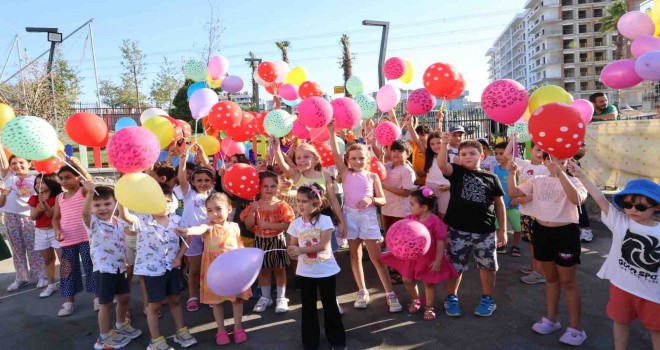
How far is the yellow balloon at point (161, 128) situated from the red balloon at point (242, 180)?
0.84 meters

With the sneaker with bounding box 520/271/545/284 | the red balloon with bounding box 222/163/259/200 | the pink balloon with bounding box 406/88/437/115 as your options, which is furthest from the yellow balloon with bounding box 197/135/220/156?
the sneaker with bounding box 520/271/545/284

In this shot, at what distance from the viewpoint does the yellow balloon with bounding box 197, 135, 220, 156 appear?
5059 millimetres

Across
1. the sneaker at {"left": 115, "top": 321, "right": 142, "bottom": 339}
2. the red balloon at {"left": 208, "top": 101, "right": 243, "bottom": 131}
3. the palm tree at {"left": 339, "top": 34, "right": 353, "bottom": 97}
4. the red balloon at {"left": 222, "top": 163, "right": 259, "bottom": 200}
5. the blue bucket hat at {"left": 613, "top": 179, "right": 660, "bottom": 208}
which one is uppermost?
the palm tree at {"left": 339, "top": 34, "right": 353, "bottom": 97}

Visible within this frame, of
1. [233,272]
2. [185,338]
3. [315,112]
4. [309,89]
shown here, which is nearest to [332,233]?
[233,272]

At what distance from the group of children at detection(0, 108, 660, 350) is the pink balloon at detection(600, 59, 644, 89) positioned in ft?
4.64

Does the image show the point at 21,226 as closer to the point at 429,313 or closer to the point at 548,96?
the point at 429,313

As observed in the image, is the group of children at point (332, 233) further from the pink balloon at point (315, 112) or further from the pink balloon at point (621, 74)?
the pink balloon at point (621, 74)

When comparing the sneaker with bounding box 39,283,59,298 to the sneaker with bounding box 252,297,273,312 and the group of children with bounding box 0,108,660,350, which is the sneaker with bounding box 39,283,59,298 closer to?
the group of children with bounding box 0,108,660,350

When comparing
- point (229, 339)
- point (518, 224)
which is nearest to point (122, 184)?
point (229, 339)

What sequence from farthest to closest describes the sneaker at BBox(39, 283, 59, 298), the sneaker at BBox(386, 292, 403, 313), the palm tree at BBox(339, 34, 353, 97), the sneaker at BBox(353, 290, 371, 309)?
the palm tree at BBox(339, 34, 353, 97) → the sneaker at BBox(39, 283, 59, 298) → the sneaker at BBox(353, 290, 371, 309) → the sneaker at BBox(386, 292, 403, 313)

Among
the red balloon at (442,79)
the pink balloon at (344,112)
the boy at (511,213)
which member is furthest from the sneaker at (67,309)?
the boy at (511,213)

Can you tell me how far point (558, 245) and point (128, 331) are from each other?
12.0ft

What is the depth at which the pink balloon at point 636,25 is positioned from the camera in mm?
5023

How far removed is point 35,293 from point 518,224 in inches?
234
